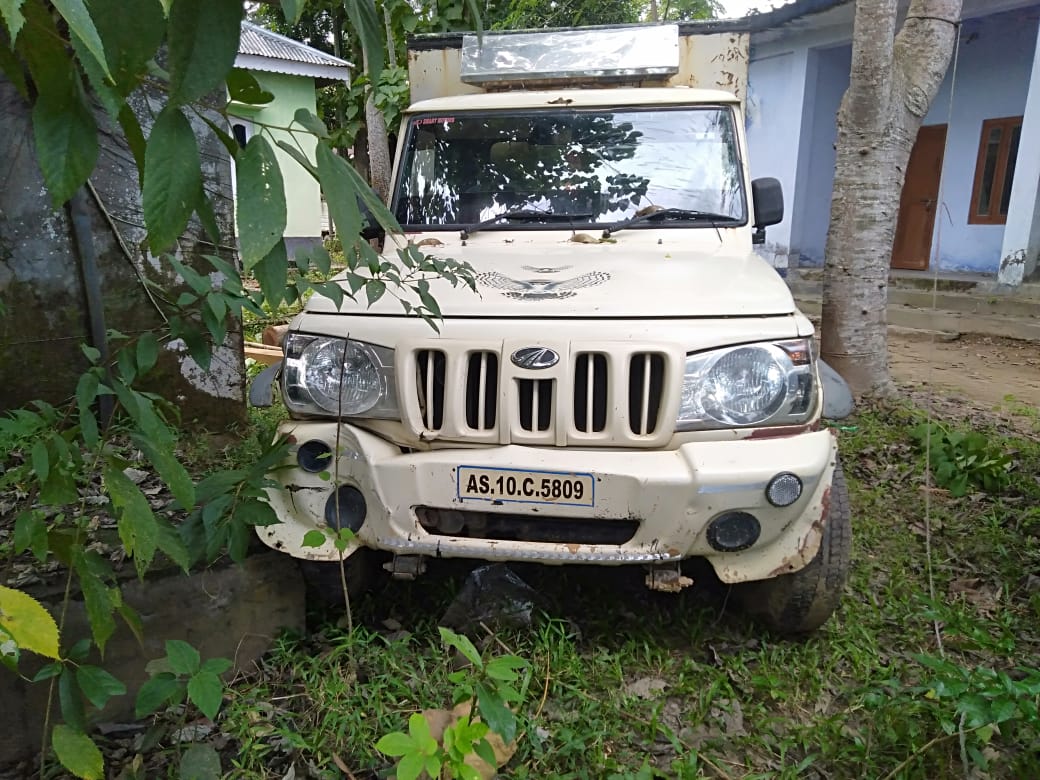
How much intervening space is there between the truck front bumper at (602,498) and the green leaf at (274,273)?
1.20 meters

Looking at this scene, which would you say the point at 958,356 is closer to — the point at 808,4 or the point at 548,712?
the point at 808,4

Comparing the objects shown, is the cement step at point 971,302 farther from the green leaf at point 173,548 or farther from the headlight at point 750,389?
the green leaf at point 173,548

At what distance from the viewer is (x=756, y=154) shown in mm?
11898

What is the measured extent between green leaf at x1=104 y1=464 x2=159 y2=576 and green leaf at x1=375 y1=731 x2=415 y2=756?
61 cm

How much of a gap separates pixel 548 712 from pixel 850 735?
86 cm

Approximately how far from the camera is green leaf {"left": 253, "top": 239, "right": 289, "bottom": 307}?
39.3 inches

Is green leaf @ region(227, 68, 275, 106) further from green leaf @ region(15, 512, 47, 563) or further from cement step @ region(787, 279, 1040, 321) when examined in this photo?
cement step @ region(787, 279, 1040, 321)

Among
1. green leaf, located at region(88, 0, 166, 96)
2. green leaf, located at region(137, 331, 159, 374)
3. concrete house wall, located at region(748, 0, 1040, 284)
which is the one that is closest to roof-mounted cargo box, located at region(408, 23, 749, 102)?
green leaf, located at region(137, 331, 159, 374)

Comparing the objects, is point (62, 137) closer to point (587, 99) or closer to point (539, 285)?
point (539, 285)

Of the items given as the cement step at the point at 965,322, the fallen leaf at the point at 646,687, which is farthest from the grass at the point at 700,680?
the cement step at the point at 965,322

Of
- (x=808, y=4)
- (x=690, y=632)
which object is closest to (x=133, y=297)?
(x=690, y=632)

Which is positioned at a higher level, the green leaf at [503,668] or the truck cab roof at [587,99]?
the truck cab roof at [587,99]

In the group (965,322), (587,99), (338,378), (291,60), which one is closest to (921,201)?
(965,322)

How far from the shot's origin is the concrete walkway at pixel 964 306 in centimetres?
829
